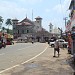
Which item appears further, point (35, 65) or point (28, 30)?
point (28, 30)

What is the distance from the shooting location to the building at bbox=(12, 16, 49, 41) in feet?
449

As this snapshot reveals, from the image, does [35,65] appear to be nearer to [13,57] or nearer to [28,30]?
[13,57]

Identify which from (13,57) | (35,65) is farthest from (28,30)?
(35,65)

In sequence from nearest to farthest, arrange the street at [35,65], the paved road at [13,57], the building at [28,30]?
the street at [35,65] → the paved road at [13,57] → the building at [28,30]

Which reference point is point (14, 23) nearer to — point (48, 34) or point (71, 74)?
point (48, 34)

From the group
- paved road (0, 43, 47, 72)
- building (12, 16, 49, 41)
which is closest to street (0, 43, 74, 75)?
paved road (0, 43, 47, 72)

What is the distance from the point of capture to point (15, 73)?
1492 cm

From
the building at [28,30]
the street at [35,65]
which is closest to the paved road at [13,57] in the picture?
the street at [35,65]

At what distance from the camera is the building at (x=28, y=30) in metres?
137

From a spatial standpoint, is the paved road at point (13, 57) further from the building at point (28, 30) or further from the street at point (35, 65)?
the building at point (28, 30)

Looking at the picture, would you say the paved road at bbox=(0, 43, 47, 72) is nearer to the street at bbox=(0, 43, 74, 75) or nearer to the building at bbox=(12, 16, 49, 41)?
the street at bbox=(0, 43, 74, 75)

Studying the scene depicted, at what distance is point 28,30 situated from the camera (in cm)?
13938

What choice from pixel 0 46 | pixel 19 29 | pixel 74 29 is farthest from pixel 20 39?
pixel 74 29

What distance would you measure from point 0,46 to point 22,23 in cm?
8394
